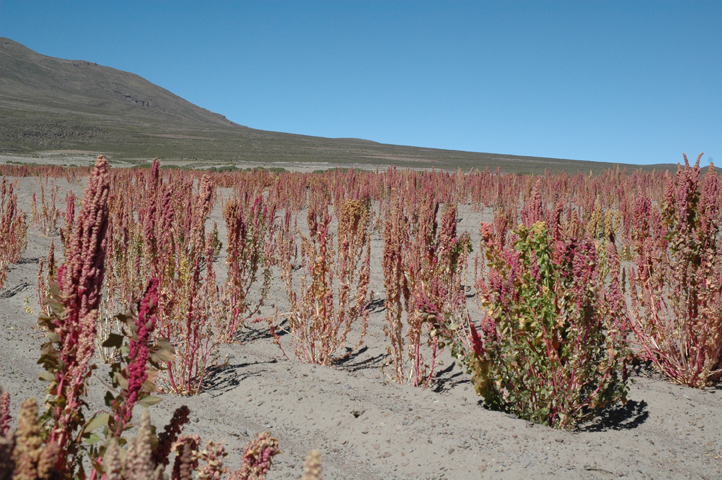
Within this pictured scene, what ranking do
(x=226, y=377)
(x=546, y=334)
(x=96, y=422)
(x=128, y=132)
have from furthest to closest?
1. (x=128, y=132)
2. (x=226, y=377)
3. (x=546, y=334)
4. (x=96, y=422)

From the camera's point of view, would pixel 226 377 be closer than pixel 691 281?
No

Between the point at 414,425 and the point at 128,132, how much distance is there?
7133cm

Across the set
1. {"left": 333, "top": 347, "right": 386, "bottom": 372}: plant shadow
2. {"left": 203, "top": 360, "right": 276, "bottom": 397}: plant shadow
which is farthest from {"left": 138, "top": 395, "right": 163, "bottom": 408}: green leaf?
{"left": 333, "top": 347, "right": 386, "bottom": 372}: plant shadow

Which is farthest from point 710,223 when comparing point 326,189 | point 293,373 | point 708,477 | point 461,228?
point 326,189

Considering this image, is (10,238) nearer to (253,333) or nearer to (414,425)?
(253,333)

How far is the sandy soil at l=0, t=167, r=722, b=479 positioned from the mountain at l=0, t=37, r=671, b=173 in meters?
45.3

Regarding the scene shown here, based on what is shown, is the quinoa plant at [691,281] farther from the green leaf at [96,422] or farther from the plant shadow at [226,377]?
the green leaf at [96,422]

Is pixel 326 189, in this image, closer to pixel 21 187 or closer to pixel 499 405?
pixel 21 187

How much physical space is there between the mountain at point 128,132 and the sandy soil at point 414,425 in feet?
149

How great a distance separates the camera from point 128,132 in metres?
65.1

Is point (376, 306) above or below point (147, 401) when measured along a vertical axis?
below

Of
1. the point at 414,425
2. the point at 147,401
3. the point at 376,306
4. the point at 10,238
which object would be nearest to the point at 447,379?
the point at 414,425

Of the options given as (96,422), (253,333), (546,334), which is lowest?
(253,333)

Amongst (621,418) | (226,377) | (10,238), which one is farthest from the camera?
(10,238)
